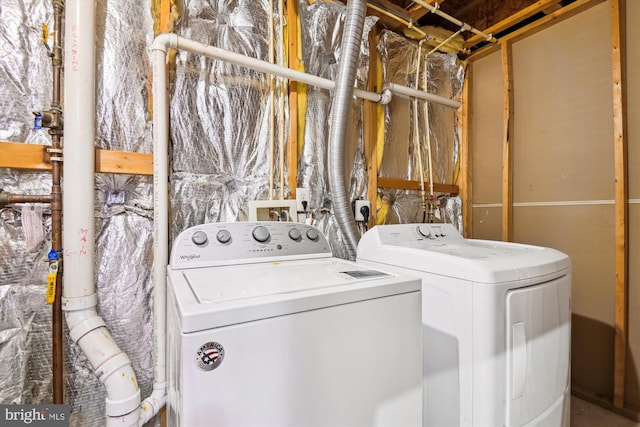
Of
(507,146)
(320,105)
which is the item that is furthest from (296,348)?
(507,146)

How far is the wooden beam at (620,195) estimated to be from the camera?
1629 millimetres

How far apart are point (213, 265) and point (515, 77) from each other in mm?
2425

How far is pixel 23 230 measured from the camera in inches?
41.8

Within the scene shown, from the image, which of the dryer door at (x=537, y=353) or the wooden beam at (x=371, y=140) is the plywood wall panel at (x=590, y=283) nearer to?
the dryer door at (x=537, y=353)

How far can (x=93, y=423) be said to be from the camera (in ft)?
3.77

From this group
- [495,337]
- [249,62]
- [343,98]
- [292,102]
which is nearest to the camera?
[495,337]

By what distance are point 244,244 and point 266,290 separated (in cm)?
46

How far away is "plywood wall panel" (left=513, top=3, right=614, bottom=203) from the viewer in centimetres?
173

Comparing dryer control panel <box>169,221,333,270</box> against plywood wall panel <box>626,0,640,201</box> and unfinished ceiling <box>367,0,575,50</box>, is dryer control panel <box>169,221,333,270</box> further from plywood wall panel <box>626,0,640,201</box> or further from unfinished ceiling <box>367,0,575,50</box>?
plywood wall panel <box>626,0,640,201</box>

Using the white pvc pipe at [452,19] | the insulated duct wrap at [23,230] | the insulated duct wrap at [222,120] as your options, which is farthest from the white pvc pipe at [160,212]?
the white pvc pipe at [452,19]

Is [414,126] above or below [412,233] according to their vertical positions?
above

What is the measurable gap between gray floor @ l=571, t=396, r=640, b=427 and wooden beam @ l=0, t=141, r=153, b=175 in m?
2.58

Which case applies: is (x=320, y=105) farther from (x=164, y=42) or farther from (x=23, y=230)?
(x=23, y=230)

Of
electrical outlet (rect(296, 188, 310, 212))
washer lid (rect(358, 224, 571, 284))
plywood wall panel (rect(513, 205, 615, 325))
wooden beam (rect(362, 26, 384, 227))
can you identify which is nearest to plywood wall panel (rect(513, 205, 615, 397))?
plywood wall panel (rect(513, 205, 615, 325))
